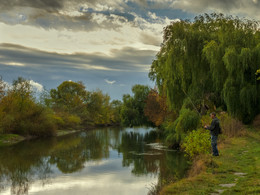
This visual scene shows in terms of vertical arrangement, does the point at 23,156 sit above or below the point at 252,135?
below

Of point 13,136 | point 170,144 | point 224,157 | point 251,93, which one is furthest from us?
point 13,136

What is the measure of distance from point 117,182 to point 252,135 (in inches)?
367

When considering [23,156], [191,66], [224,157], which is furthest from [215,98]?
[23,156]

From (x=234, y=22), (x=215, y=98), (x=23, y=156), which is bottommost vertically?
(x=23, y=156)

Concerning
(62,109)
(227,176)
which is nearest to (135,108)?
(62,109)

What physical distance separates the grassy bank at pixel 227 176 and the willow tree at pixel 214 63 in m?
6.77

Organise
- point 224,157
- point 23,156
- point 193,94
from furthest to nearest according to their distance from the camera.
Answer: point 23,156
point 193,94
point 224,157

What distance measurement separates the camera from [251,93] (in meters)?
19.3

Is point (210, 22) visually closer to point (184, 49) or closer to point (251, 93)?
point (184, 49)

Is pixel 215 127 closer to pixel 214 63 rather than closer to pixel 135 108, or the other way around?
pixel 214 63

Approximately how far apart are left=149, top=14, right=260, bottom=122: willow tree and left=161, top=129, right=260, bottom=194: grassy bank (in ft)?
22.2

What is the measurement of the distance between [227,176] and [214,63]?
38.3ft

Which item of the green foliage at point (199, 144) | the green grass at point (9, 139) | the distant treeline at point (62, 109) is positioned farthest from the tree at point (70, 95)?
the green foliage at point (199, 144)

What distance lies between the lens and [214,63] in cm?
1920
